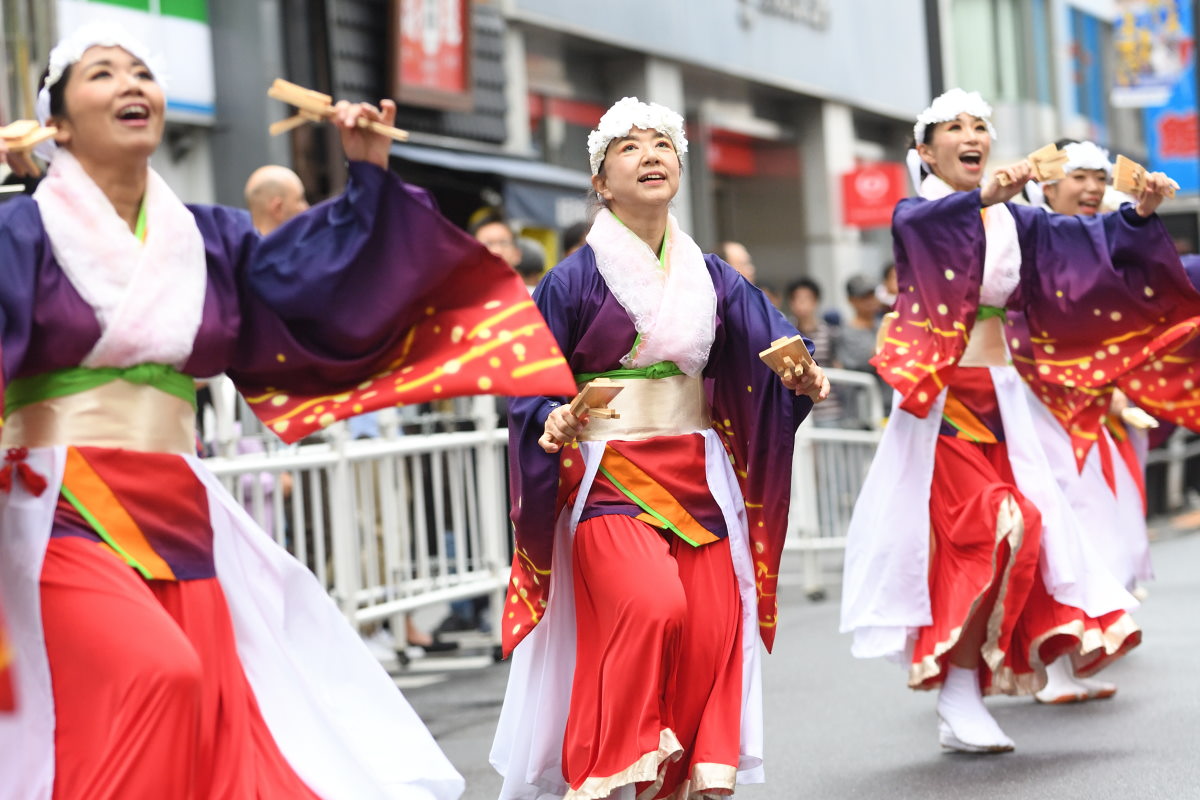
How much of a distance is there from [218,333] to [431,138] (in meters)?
10.8

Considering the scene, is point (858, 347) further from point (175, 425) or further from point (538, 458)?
point (175, 425)

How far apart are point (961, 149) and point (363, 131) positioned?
2.91m

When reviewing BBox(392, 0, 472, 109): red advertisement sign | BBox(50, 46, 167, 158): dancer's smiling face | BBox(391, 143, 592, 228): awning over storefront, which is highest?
BBox(392, 0, 472, 109): red advertisement sign

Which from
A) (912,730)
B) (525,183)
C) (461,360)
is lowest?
(912,730)

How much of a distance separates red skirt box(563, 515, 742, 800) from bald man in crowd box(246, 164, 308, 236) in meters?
3.02

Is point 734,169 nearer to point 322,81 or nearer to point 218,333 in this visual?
point 322,81

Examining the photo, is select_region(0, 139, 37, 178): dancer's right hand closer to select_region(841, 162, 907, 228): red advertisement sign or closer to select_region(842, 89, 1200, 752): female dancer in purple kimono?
select_region(842, 89, 1200, 752): female dancer in purple kimono

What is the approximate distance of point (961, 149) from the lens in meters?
6.25

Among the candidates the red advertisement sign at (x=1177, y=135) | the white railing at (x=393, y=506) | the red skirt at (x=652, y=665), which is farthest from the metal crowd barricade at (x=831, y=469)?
the red advertisement sign at (x=1177, y=135)

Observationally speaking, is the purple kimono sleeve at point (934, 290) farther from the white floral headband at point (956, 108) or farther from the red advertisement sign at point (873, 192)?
the red advertisement sign at point (873, 192)

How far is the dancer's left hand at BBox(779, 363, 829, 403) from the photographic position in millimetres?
4676

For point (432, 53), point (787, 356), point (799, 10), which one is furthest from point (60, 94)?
point (799, 10)

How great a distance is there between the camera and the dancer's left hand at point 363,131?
373 centimetres

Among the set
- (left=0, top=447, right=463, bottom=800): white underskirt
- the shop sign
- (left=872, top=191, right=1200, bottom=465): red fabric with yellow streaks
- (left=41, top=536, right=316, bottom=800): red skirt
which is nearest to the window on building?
the shop sign
